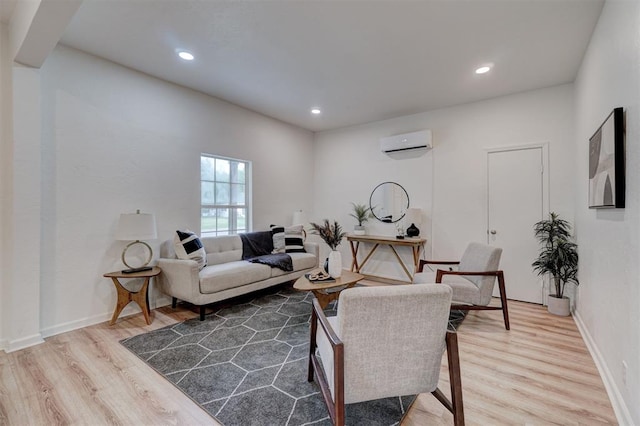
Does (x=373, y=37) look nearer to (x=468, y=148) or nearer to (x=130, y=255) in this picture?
(x=468, y=148)

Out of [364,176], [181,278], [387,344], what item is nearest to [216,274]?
[181,278]

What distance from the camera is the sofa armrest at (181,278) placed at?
3.05m

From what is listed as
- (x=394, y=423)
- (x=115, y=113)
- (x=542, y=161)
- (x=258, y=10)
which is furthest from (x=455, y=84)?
(x=115, y=113)

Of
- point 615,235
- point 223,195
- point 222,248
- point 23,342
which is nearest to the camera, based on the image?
point 615,235

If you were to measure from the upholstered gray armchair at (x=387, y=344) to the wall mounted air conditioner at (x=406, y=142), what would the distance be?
3566 millimetres

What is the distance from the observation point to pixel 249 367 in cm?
221

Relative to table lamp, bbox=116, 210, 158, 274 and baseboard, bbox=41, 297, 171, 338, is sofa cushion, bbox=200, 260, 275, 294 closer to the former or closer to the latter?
table lamp, bbox=116, 210, 158, 274

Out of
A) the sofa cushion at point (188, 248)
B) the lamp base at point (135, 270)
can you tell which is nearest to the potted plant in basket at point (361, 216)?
the sofa cushion at point (188, 248)

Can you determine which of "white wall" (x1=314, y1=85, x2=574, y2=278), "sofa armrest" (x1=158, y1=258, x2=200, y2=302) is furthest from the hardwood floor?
"white wall" (x1=314, y1=85, x2=574, y2=278)

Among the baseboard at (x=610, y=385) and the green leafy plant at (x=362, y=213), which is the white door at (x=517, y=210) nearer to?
the baseboard at (x=610, y=385)

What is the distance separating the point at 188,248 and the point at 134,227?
23.2 inches

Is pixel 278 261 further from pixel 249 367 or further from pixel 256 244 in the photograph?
pixel 249 367

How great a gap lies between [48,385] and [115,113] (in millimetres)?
2635

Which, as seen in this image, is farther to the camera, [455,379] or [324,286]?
[324,286]
